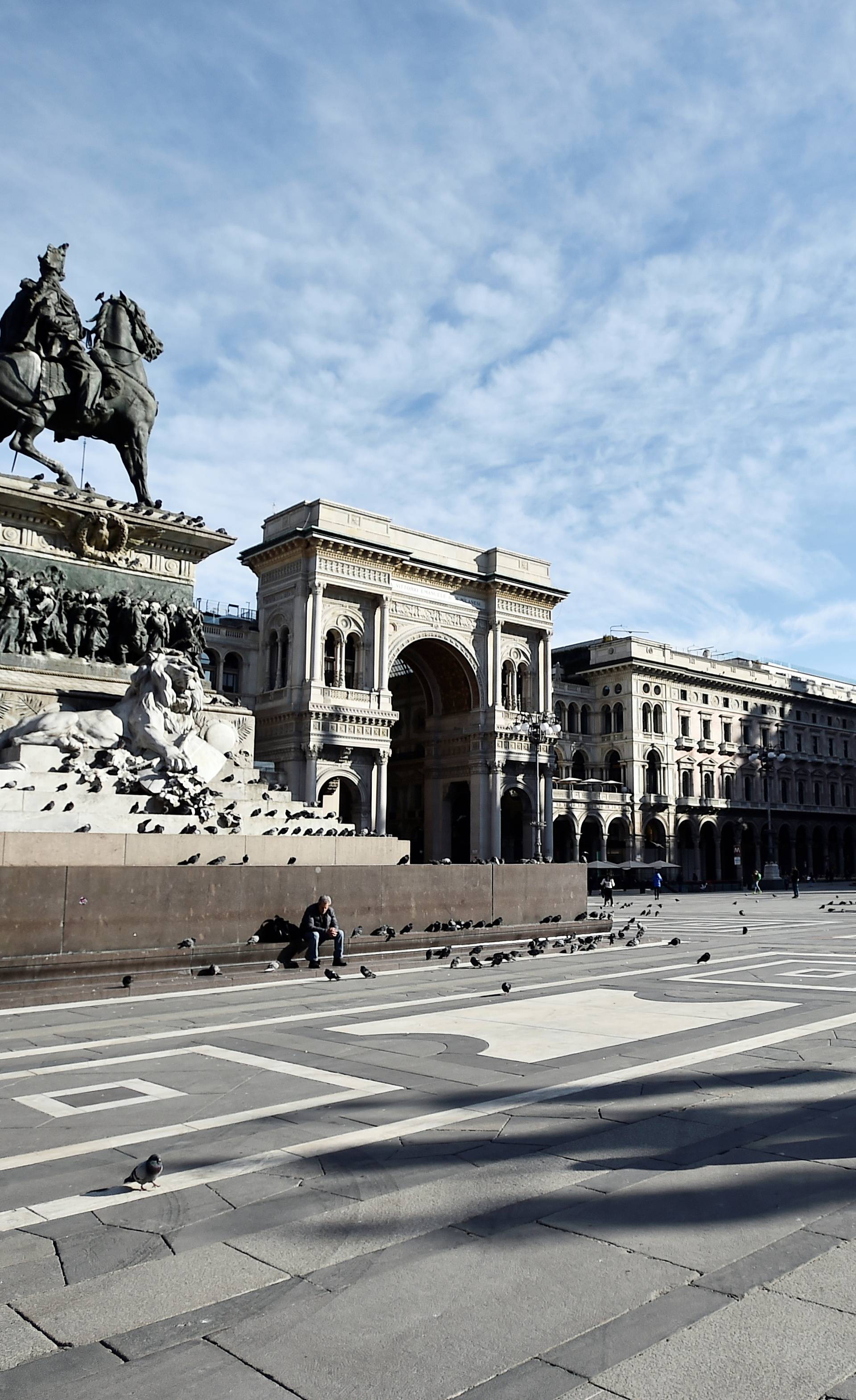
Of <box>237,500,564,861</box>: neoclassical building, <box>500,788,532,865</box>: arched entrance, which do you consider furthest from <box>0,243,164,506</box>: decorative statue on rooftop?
<box>500,788,532,865</box>: arched entrance

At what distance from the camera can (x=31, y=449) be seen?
1595 centimetres

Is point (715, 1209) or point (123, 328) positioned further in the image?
point (123, 328)

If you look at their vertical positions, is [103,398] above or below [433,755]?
above

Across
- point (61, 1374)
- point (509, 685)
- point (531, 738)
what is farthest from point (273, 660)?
point (61, 1374)

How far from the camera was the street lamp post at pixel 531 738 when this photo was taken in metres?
60.2

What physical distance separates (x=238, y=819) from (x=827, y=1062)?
28.4 feet

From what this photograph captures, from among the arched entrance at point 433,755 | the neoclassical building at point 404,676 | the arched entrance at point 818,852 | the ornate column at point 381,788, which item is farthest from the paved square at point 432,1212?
the arched entrance at point 818,852

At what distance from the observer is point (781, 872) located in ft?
275

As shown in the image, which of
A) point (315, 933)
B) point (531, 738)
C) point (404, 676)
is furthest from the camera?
point (404, 676)

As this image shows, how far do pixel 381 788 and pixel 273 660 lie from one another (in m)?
8.86

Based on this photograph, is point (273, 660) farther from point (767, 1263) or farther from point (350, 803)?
point (767, 1263)

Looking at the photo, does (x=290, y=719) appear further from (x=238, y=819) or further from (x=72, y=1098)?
(x=72, y=1098)

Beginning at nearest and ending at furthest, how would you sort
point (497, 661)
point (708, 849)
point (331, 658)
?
1. point (331, 658)
2. point (497, 661)
3. point (708, 849)

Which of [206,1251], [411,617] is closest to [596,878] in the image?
[411,617]
